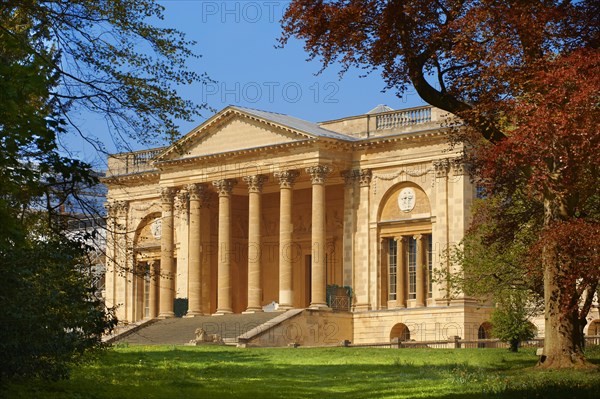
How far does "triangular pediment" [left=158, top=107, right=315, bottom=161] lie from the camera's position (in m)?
61.1

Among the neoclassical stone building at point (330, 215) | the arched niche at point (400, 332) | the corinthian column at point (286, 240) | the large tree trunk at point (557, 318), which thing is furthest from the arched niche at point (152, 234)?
the large tree trunk at point (557, 318)

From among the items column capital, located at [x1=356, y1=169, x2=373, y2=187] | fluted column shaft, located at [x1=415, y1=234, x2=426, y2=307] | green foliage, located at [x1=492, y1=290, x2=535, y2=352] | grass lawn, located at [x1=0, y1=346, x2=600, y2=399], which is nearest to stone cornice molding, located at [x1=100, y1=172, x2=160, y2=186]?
column capital, located at [x1=356, y1=169, x2=373, y2=187]

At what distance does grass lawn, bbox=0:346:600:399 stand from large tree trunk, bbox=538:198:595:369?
2.14ft

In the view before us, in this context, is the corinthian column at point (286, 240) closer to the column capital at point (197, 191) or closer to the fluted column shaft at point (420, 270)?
the column capital at point (197, 191)

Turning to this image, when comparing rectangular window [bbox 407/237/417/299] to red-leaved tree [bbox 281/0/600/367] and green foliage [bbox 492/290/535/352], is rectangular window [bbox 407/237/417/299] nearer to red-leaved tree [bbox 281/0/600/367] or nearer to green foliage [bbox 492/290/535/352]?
green foliage [bbox 492/290/535/352]

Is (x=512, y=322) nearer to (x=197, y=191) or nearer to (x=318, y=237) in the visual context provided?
(x=318, y=237)

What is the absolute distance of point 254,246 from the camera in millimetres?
61688

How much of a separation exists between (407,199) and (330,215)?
22.8ft

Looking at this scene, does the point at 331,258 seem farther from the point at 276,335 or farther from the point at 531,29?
the point at 531,29

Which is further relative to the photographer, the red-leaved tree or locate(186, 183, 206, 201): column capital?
locate(186, 183, 206, 201): column capital

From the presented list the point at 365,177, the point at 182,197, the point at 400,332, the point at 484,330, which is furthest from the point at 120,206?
the point at 484,330

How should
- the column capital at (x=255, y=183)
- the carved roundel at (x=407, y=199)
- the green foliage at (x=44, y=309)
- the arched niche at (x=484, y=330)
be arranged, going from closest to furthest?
the green foliage at (x=44, y=309) < the arched niche at (x=484, y=330) < the carved roundel at (x=407, y=199) < the column capital at (x=255, y=183)

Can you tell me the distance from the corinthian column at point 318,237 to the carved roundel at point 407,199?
3.85 meters

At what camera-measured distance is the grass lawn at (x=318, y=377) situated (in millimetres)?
23812
